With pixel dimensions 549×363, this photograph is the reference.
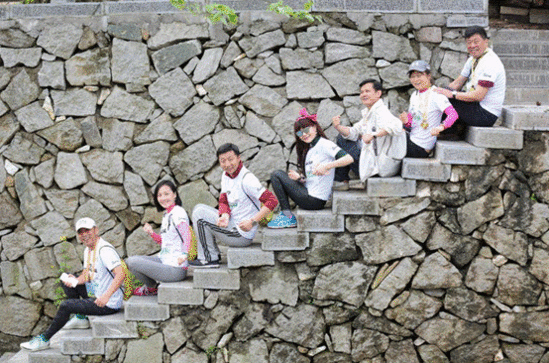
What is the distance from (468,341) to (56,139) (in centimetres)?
465

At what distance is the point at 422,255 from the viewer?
19.8 feet

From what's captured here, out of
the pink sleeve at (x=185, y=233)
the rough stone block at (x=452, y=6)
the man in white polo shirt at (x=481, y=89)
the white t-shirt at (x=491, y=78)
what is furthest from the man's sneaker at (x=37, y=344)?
the rough stone block at (x=452, y=6)

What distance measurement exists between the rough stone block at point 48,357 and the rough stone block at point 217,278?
145 centimetres

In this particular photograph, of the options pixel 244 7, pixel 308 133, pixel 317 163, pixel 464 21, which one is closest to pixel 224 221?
pixel 317 163

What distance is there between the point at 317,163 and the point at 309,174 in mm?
137

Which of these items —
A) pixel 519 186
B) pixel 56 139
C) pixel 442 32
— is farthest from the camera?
pixel 56 139

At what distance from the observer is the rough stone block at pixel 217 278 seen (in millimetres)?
6152

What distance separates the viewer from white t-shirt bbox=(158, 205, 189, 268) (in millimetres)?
6203

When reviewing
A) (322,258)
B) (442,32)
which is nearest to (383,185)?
(322,258)

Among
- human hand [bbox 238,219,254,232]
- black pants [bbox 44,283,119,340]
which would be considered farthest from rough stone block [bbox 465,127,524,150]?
black pants [bbox 44,283,119,340]

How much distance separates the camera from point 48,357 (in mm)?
6453

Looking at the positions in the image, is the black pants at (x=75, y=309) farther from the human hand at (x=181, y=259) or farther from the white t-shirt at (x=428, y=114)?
the white t-shirt at (x=428, y=114)

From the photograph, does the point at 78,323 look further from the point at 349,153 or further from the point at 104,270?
the point at 349,153

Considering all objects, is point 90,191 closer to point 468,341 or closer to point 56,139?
Answer: point 56,139
